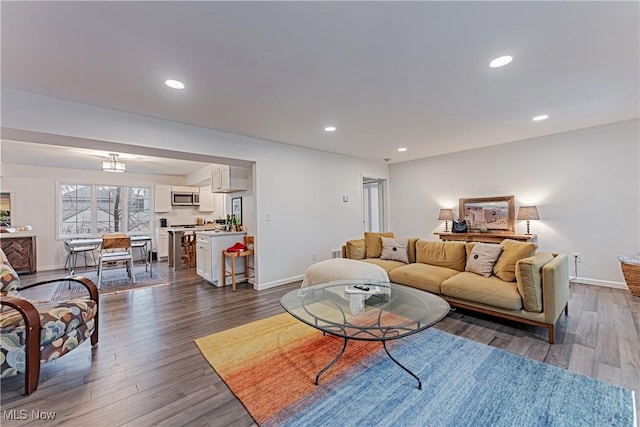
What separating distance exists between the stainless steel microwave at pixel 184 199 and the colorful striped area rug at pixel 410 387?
628 cm

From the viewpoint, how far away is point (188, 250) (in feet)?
21.3

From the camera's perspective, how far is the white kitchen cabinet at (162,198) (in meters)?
7.46

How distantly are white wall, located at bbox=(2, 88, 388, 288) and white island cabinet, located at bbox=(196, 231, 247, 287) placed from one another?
0.76 meters

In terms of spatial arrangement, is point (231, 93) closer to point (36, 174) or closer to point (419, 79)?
point (419, 79)

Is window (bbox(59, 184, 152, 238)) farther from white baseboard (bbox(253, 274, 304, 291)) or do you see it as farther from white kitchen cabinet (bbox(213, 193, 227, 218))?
white baseboard (bbox(253, 274, 304, 291))

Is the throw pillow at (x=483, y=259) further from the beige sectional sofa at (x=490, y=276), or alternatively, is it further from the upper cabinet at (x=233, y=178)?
the upper cabinet at (x=233, y=178)

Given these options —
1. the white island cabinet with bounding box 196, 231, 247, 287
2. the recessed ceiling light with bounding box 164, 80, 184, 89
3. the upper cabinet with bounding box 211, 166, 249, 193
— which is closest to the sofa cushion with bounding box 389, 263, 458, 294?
the white island cabinet with bounding box 196, 231, 247, 287

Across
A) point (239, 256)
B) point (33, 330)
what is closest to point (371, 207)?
point (239, 256)

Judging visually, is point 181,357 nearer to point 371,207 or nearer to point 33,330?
point 33,330

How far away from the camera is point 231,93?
2.71 metres

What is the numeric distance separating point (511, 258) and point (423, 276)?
963 millimetres

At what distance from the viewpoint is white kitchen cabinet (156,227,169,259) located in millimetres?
7285

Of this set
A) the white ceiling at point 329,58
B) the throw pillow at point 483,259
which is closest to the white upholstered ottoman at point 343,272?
the throw pillow at point 483,259

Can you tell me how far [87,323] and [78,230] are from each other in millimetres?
6034
